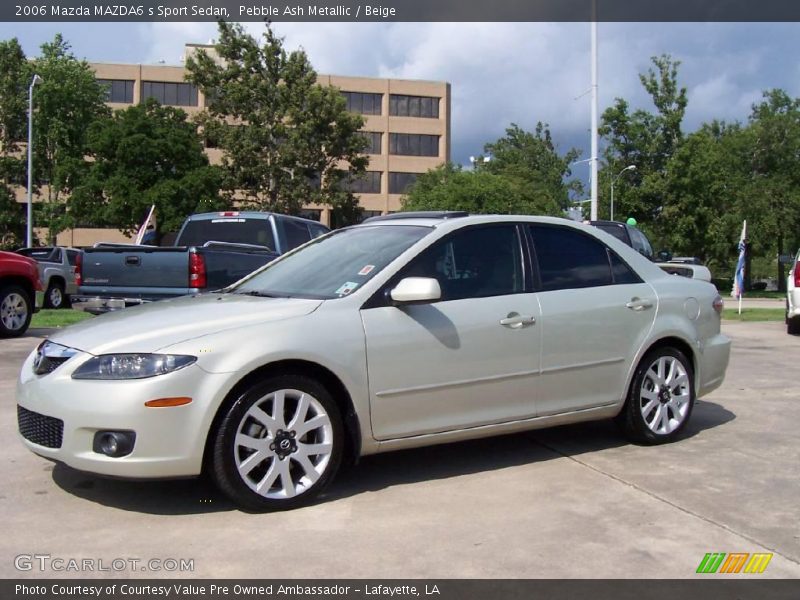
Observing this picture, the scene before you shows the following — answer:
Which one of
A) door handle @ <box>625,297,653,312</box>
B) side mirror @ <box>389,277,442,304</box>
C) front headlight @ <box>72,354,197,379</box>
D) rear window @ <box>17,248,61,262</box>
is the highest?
rear window @ <box>17,248,61,262</box>

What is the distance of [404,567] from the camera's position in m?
3.45

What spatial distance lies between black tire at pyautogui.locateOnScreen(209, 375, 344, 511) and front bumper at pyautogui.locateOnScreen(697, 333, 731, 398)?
3019 mm

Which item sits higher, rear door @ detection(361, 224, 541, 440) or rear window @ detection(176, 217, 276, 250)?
rear window @ detection(176, 217, 276, 250)

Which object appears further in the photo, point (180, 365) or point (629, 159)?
point (629, 159)

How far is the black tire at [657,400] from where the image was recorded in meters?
5.55

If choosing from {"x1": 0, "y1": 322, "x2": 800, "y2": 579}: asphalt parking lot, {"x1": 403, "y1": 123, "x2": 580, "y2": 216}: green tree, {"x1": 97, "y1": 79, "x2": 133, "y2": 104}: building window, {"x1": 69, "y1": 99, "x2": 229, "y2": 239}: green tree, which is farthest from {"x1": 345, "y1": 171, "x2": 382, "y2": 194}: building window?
{"x1": 0, "y1": 322, "x2": 800, "y2": 579}: asphalt parking lot

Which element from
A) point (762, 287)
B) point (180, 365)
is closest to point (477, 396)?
point (180, 365)

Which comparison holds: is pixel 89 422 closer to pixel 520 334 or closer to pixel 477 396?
pixel 477 396

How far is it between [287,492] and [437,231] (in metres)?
1.82

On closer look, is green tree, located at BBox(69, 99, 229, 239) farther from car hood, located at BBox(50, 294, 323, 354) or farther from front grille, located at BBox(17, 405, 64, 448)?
front grille, located at BBox(17, 405, 64, 448)

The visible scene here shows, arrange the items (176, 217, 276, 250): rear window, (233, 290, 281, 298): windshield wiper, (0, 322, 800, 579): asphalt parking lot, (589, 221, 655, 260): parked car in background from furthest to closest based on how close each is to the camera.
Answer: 1. (589, 221, 655, 260): parked car in background
2. (176, 217, 276, 250): rear window
3. (233, 290, 281, 298): windshield wiper
4. (0, 322, 800, 579): asphalt parking lot

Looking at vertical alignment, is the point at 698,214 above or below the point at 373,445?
above

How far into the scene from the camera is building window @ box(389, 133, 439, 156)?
69000 millimetres

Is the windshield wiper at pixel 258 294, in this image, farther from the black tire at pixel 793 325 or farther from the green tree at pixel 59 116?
the green tree at pixel 59 116
